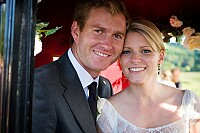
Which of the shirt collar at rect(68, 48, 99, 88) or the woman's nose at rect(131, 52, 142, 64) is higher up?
the woman's nose at rect(131, 52, 142, 64)

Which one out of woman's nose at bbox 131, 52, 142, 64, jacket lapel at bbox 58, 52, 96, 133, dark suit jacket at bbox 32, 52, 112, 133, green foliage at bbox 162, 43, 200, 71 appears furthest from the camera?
green foliage at bbox 162, 43, 200, 71

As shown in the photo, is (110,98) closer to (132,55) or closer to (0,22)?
(132,55)

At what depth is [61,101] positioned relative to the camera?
218cm

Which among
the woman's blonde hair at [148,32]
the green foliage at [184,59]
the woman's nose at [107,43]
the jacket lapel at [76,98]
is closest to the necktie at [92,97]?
the jacket lapel at [76,98]

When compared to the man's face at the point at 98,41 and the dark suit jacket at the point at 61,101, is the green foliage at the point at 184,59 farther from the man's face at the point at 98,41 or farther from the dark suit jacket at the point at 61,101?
the dark suit jacket at the point at 61,101

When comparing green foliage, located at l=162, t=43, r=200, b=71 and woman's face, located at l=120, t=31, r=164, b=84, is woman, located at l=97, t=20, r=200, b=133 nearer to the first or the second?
woman's face, located at l=120, t=31, r=164, b=84

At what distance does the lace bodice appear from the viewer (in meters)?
2.72

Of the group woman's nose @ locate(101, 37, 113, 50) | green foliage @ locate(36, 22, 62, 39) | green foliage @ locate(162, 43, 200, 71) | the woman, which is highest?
green foliage @ locate(36, 22, 62, 39)

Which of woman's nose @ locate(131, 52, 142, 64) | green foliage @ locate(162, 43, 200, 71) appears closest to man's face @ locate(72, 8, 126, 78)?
woman's nose @ locate(131, 52, 142, 64)

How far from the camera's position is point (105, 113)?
2.79 metres

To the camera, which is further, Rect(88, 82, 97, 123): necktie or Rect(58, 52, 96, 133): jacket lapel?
Rect(88, 82, 97, 123): necktie

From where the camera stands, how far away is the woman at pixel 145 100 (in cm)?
269

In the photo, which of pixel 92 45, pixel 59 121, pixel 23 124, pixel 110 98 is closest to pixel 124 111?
pixel 110 98

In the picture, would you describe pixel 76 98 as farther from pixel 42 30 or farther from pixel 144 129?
pixel 42 30
